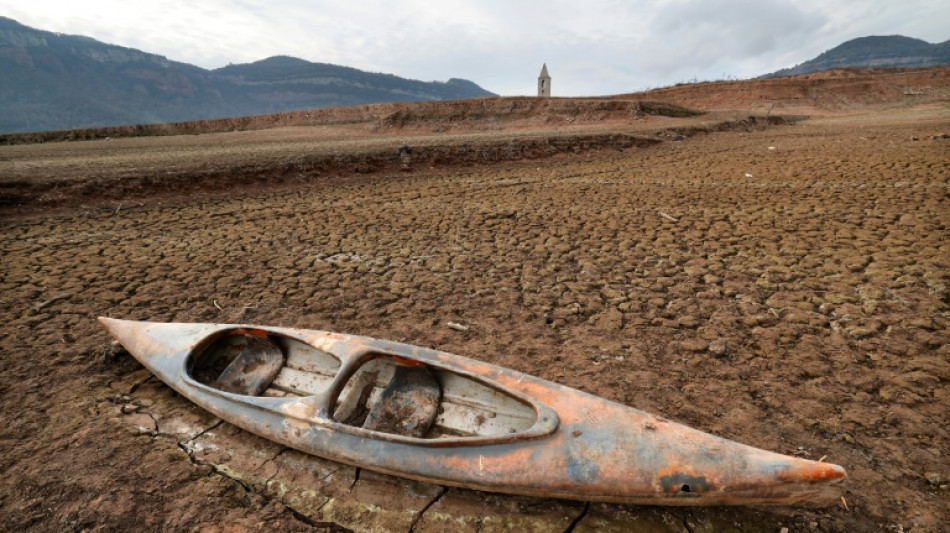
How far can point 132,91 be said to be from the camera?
324 ft

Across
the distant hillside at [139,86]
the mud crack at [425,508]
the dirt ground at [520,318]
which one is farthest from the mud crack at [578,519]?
the distant hillside at [139,86]

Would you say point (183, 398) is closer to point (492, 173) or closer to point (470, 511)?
point (470, 511)

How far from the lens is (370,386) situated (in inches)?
91.4

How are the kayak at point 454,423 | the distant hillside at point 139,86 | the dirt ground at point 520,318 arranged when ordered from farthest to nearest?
the distant hillside at point 139,86, the dirt ground at point 520,318, the kayak at point 454,423

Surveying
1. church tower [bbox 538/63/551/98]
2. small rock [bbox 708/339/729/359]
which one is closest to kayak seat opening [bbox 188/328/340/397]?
small rock [bbox 708/339/729/359]

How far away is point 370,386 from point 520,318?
1168 millimetres

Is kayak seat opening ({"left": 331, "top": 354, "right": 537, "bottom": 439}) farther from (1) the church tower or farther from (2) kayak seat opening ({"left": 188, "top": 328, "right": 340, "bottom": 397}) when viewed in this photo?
(1) the church tower

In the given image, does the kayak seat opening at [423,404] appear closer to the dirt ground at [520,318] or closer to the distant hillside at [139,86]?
the dirt ground at [520,318]

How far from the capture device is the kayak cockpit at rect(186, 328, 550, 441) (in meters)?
1.99

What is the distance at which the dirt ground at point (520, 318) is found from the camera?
169 cm

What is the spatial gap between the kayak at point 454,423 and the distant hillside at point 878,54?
8259 cm

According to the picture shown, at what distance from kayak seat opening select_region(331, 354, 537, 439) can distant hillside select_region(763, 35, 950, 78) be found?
82587mm

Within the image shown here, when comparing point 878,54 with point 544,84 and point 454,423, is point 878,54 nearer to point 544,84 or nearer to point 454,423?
point 544,84

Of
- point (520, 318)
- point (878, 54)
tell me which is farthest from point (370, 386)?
point (878, 54)
